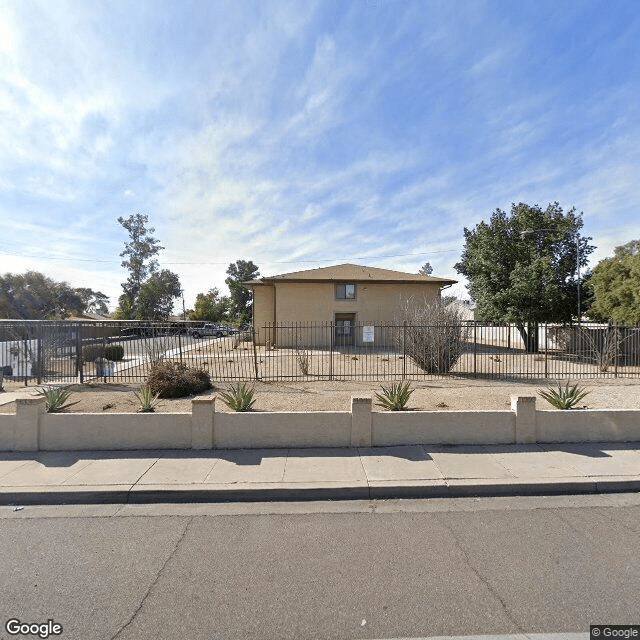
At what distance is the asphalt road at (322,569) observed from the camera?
241cm

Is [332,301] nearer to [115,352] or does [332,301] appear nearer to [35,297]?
[115,352]

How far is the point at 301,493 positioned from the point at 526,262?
62.9 ft

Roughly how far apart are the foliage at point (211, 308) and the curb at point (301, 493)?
4907cm

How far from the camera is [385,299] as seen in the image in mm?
24359

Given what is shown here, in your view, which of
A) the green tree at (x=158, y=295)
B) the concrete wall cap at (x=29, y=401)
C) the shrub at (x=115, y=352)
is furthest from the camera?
the green tree at (x=158, y=295)

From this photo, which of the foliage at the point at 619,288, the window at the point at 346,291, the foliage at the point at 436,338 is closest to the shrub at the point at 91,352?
the foliage at the point at 436,338

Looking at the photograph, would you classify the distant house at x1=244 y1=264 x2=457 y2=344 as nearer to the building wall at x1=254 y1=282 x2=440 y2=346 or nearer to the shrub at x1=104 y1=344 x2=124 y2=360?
the building wall at x1=254 y1=282 x2=440 y2=346

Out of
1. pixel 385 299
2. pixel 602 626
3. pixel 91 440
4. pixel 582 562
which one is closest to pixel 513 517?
pixel 582 562

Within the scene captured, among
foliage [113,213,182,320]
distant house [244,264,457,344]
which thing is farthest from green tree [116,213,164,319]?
distant house [244,264,457,344]

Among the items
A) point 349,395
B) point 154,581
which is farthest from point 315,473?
point 349,395

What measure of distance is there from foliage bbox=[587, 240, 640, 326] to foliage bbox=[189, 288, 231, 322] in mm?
44093

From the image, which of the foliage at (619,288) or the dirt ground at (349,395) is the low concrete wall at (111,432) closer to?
the dirt ground at (349,395)

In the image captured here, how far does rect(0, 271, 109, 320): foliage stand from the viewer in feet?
130

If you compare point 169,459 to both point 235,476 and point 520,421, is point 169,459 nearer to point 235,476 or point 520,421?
point 235,476
